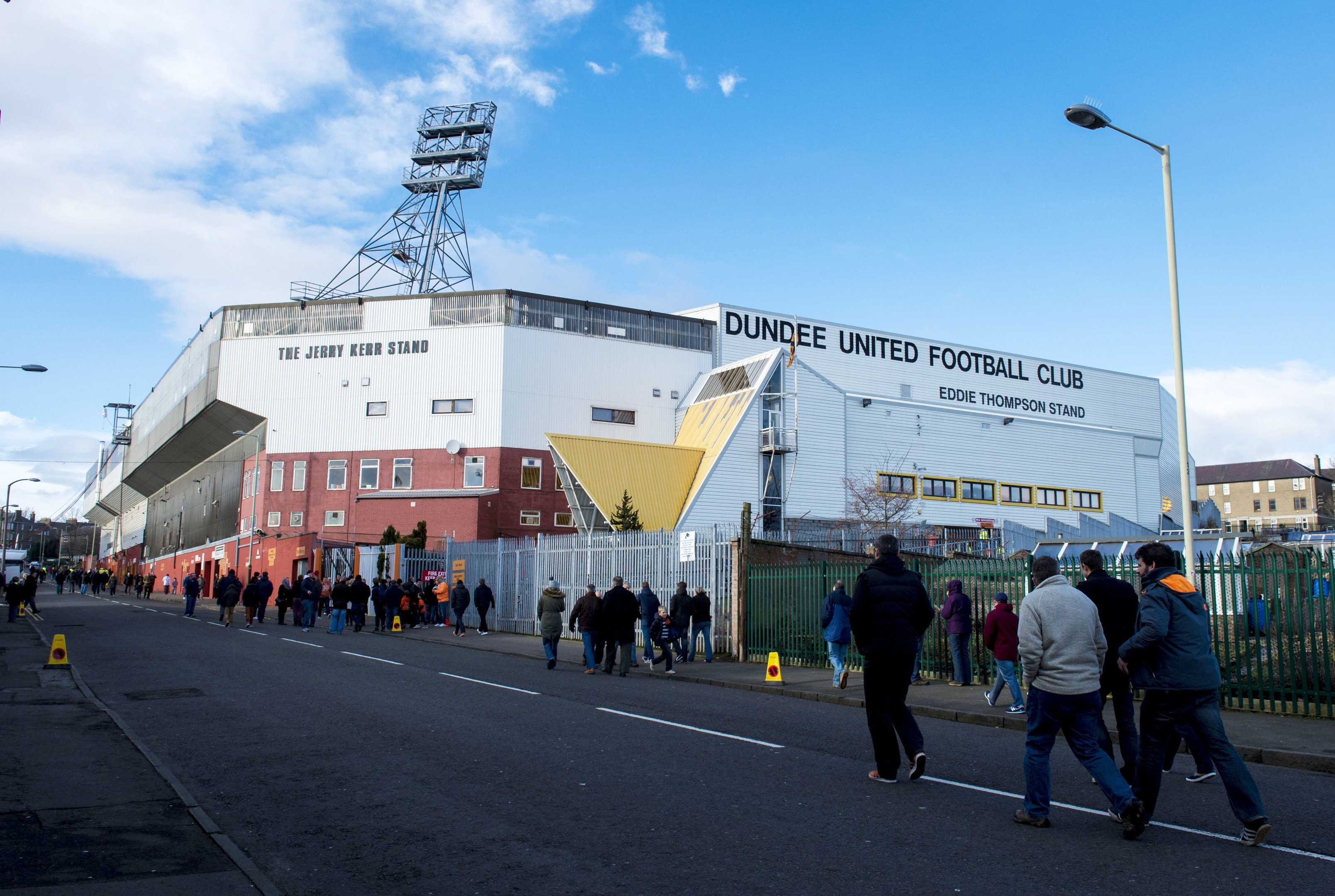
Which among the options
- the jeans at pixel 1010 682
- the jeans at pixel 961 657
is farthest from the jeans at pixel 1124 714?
the jeans at pixel 961 657

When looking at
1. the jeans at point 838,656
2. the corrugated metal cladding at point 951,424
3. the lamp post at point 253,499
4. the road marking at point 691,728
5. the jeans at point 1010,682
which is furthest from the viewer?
the lamp post at point 253,499

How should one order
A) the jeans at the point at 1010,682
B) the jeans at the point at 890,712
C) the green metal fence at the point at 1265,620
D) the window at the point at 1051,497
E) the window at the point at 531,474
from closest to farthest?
the jeans at the point at 890,712, the green metal fence at the point at 1265,620, the jeans at the point at 1010,682, the window at the point at 531,474, the window at the point at 1051,497

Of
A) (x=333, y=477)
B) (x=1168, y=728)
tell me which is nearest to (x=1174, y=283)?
(x=1168, y=728)

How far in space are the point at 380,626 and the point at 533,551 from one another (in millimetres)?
5411

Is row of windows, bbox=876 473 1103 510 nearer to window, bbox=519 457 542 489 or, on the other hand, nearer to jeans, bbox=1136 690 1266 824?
window, bbox=519 457 542 489

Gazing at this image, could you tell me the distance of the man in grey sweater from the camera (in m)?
6.17

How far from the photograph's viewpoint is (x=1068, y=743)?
6.25 metres

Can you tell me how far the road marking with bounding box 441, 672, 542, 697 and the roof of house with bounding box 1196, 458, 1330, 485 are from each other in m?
115

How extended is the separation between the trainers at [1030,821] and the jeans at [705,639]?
45.3 feet

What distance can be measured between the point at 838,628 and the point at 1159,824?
9.19 meters

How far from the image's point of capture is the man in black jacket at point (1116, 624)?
754 cm

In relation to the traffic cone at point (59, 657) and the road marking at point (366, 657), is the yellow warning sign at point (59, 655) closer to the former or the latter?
the traffic cone at point (59, 657)

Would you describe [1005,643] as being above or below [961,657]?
above

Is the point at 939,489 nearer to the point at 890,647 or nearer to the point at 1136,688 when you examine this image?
the point at 890,647
